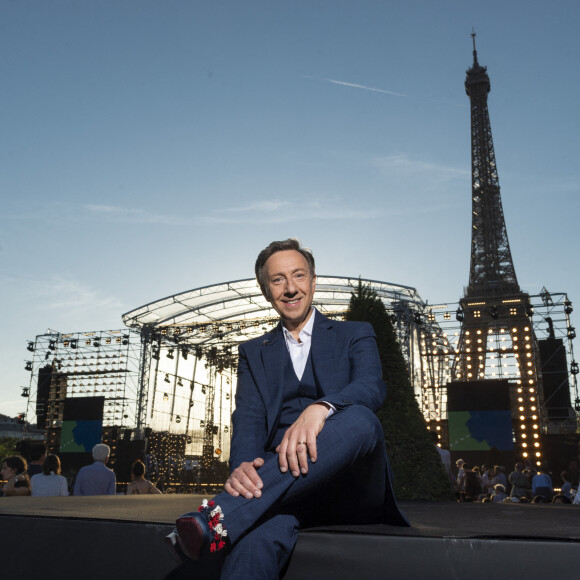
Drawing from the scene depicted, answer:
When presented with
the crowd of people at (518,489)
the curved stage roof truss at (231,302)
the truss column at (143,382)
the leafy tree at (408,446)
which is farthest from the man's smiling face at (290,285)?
the truss column at (143,382)

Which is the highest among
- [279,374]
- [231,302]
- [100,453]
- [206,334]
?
[231,302]

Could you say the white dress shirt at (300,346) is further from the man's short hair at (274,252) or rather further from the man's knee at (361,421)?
the man's knee at (361,421)

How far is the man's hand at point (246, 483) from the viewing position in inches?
58.8

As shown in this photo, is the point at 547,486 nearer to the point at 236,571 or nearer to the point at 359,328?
the point at 359,328

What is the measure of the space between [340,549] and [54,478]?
483 cm

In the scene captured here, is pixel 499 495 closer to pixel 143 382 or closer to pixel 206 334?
pixel 143 382

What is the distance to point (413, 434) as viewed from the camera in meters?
4.91

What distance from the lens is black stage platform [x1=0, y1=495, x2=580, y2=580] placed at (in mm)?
1465

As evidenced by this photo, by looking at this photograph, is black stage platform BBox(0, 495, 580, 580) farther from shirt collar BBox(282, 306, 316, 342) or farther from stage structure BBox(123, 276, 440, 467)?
stage structure BBox(123, 276, 440, 467)

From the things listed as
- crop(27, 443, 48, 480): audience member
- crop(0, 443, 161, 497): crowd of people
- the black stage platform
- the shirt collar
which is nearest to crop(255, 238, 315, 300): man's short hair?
the shirt collar

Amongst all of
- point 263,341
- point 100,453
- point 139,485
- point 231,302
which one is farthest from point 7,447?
point 263,341

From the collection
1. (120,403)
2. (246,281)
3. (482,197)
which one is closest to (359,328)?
(246,281)

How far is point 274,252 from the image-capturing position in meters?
2.24

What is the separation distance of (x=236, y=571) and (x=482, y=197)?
44338 mm
